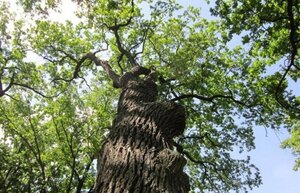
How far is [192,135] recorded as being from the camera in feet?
45.1

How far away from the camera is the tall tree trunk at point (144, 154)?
3422 millimetres

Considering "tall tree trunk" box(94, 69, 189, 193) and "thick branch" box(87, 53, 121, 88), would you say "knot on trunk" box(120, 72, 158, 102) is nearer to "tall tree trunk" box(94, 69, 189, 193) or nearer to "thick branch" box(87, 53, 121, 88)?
"tall tree trunk" box(94, 69, 189, 193)

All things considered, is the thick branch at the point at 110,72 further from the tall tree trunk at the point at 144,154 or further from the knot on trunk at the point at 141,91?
the tall tree trunk at the point at 144,154

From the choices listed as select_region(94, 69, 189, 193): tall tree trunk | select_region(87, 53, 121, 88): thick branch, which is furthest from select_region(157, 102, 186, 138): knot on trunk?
select_region(87, 53, 121, 88): thick branch

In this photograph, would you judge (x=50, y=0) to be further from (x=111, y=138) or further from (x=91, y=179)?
(x=111, y=138)

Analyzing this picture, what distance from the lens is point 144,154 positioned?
154 inches

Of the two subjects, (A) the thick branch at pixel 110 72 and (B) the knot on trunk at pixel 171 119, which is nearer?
(B) the knot on trunk at pixel 171 119

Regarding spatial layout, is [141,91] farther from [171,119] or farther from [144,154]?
[144,154]

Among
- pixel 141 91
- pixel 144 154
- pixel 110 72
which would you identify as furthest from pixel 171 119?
pixel 110 72

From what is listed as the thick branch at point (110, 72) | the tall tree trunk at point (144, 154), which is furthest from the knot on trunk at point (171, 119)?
the thick branch at point (110, 72)

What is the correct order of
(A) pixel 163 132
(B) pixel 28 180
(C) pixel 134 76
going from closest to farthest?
(A) pixel 163 132
(C) pixel 134 76
(B) pixel 28 180

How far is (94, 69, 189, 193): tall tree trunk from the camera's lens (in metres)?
3.42

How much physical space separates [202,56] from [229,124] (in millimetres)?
3113

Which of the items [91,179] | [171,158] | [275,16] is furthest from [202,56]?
[171,158]
